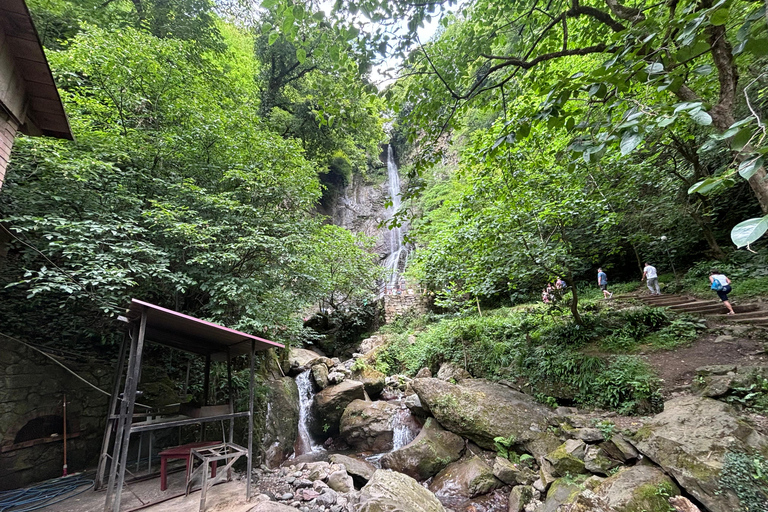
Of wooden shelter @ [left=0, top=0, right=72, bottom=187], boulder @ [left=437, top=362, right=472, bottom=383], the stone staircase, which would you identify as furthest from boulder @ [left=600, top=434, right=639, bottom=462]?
wooden shelter @ [left=0, top=0, right=72, bottom=187]

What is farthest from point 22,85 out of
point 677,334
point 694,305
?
point 694,305

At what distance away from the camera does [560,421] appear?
5707 mm

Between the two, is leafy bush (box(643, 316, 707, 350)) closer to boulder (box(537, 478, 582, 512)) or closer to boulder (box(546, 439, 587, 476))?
boulder (box(546, 439, 587, 476))

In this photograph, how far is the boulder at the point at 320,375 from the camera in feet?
29.8

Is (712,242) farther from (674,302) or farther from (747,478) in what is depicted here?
(747,478)

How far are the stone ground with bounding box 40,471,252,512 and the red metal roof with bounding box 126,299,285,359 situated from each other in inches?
74.5

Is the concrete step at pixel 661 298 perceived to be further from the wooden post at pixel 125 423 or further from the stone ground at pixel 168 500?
the wooden post at pixel 125 423

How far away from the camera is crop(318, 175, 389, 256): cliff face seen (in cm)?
2371

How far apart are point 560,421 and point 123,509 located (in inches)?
267

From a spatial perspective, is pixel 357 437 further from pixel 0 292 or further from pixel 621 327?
pixel 0 292

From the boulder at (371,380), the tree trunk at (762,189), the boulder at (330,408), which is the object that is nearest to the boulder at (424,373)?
the boulder at (371,380)

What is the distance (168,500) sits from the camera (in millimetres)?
3977

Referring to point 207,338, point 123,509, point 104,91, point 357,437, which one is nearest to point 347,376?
point 357,437

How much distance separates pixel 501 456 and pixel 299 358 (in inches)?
268
